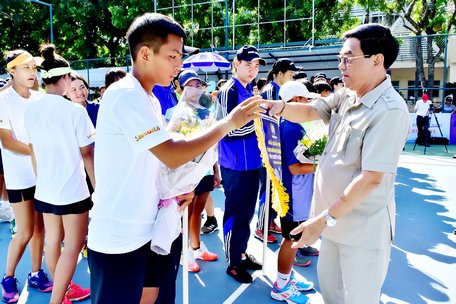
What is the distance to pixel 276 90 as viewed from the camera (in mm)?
4039

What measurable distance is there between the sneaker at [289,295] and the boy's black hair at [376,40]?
2.12m

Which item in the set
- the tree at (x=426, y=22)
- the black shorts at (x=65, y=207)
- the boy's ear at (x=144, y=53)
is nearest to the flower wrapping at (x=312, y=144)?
the boy's ear at (x=144, y=53)

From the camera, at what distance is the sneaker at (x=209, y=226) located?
4.91m

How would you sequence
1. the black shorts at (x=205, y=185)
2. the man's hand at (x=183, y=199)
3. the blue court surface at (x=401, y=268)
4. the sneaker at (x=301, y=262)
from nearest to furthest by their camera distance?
the man's hand at (x=183, y=199), the blue court surface at (x=401, y=268), the sneaker at (x=301, y=262), the black shorts at (x=205, y=185)

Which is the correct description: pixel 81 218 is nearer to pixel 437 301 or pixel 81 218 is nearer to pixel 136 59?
pixel 136 59

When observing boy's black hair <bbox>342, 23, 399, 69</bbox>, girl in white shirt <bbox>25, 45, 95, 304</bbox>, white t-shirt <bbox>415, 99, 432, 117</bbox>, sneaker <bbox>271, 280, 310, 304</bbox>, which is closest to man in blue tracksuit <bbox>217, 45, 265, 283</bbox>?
sneaker <bbox>271, 280, 310, 304</bbox>

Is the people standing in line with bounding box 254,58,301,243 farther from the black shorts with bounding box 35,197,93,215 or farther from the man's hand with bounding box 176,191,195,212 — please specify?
the man's hand with bounding box 176,191,195,212

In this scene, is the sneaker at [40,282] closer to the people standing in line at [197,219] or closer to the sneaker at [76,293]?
the sneaker at [76,293]

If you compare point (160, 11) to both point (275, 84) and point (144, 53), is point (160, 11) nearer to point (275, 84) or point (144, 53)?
point (275, 84)

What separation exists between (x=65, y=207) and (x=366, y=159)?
7.02 ft

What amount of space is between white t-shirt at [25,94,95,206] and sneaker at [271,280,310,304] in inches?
71.7

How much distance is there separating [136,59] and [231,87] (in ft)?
6.09

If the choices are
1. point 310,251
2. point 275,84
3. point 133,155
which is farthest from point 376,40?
point 310,251

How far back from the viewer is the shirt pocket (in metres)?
1.90
